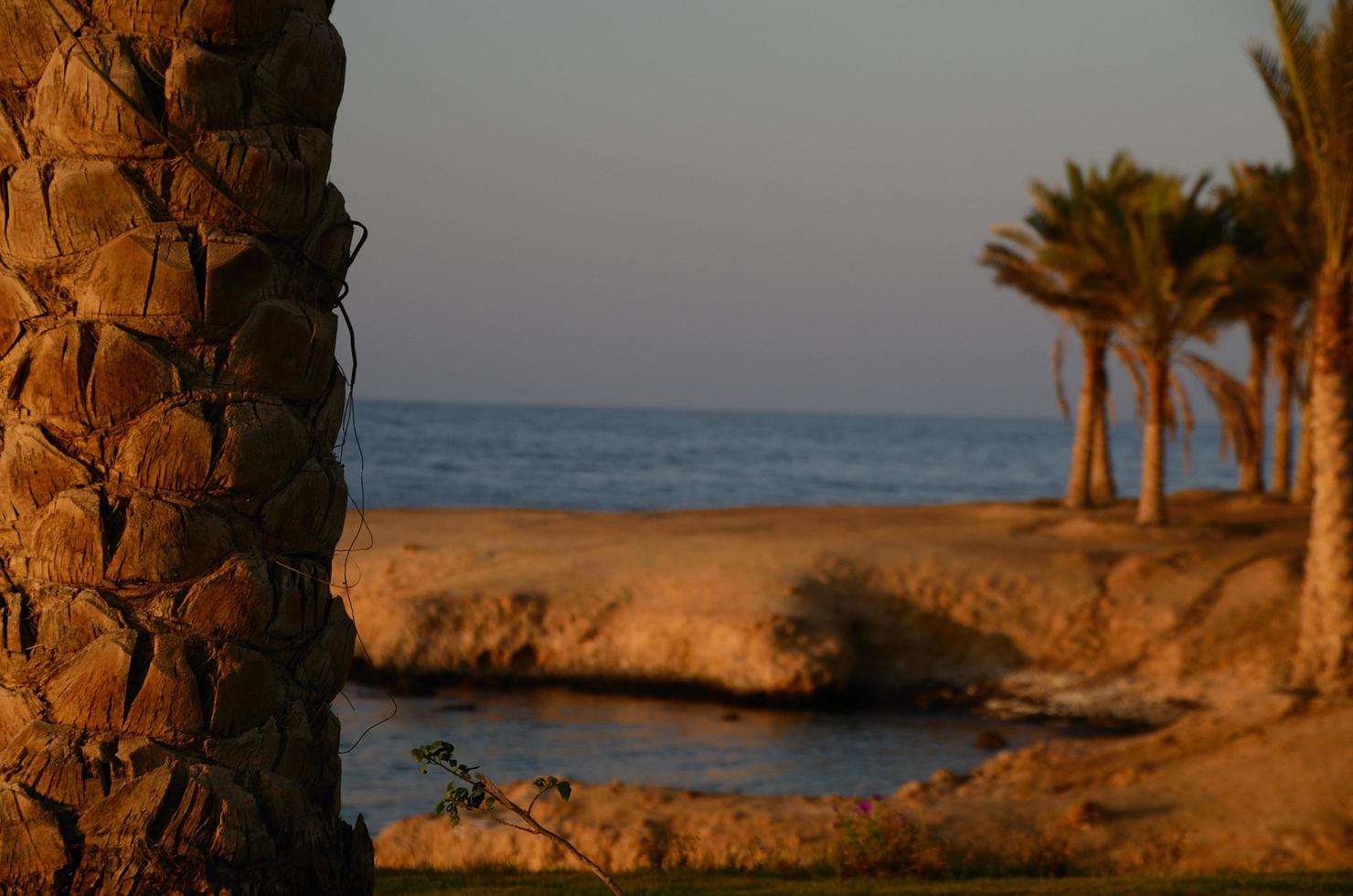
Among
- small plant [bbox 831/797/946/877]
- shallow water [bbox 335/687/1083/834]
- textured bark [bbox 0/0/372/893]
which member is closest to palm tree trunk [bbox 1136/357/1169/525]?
shallow water [bbox 335/687/1083/834]

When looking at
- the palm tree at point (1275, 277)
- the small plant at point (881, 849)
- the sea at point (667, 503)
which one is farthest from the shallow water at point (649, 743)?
the palm tree at point (1275, 277)

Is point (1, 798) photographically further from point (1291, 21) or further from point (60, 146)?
point (1291, 21)

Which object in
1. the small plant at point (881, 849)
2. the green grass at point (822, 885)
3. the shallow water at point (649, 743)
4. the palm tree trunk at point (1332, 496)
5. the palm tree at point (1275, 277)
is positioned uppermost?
the palm tree at point (1275, 277)

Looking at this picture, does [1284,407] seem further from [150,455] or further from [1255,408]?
[150,455]

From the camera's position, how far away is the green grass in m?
7.37

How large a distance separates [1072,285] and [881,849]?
63.4 ft

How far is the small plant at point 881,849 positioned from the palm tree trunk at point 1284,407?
25.0 metres

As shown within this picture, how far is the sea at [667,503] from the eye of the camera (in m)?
15.3

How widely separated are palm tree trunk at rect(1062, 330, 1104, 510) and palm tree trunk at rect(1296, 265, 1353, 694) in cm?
1234

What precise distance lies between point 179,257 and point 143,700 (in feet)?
3.58

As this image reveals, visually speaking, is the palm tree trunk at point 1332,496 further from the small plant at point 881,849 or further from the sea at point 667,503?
the small plant at point 881,849

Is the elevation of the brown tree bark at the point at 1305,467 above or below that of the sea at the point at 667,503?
above

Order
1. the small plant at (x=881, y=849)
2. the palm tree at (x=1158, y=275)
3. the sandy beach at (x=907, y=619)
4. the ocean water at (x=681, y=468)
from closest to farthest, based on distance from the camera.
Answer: the small plant at (x=881, y=849) < the sandy beach at (x=907, y=619) < the palm tree at (x=1158, y=275) < the ocean water at (x=681, y=468)

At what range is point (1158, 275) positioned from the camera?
24.2m
